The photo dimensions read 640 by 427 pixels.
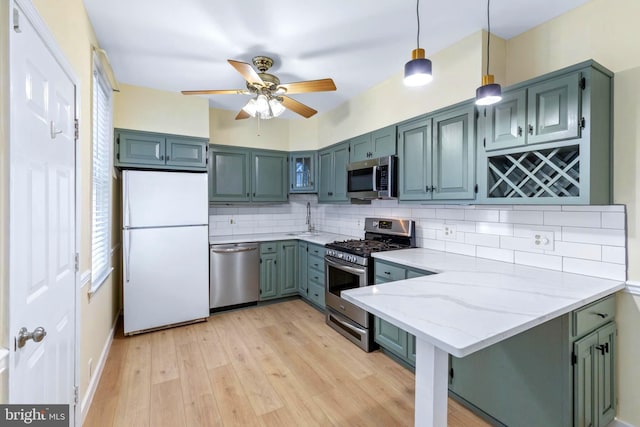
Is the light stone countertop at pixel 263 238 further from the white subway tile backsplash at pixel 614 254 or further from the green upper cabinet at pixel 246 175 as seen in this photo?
the white subway tile backsplash at pixel 614 254

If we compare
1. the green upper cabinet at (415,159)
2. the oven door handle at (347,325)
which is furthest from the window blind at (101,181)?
the green upper cabinet at (415,159)

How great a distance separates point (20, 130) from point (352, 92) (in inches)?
123

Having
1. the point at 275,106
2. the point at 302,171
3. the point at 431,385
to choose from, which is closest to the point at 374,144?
the point at 275,106

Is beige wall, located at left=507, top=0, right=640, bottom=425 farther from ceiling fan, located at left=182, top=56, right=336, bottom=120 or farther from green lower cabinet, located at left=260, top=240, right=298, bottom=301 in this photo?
green lower cabinet, located at left=260, top=240, right=298, bottom=301

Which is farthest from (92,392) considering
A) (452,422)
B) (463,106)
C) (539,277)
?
(463,106)

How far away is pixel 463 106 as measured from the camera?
2342 millimetres

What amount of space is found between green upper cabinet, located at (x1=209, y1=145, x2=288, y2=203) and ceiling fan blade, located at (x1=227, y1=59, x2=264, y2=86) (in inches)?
67.3

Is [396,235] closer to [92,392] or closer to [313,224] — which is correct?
[313,224]

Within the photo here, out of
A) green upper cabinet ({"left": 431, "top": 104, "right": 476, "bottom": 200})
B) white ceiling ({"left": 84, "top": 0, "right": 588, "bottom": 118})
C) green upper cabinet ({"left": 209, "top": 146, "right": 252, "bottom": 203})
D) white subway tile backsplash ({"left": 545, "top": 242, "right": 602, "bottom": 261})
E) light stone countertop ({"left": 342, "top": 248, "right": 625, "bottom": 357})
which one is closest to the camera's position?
light stone countertop ({"left": 342, "top": 248, "right": 625, "bottom": 357})

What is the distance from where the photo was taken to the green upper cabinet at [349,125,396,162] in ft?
10.0

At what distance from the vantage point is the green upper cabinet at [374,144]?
10.0 ft

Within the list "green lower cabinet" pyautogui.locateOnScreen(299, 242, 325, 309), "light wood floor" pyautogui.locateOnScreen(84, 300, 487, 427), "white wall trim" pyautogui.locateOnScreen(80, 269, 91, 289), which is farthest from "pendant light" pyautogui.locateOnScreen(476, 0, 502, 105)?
"white wall trim" pyautogui.locateOnScreen(80, 269, 91, 289)

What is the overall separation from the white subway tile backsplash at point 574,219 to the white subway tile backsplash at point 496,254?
0.35m

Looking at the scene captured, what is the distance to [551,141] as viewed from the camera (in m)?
1.85
